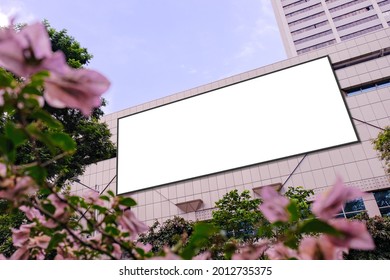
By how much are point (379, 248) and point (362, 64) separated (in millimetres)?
9166

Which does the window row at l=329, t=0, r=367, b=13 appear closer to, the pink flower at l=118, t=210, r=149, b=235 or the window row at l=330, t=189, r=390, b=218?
the window row at l=330, t=189, r=390, b=218

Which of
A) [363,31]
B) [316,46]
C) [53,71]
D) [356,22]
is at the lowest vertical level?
[53,71]

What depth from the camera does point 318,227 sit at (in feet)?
1.14

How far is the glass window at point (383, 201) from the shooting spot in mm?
10086

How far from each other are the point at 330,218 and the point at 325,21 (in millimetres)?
37054

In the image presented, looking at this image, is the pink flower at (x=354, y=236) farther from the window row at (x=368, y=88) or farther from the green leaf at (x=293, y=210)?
the window row at (x=368, y=88)

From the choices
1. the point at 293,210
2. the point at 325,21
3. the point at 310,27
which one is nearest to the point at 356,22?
the point at 325,21

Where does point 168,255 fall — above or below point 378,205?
below

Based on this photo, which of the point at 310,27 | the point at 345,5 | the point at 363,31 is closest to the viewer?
the point at 363,31

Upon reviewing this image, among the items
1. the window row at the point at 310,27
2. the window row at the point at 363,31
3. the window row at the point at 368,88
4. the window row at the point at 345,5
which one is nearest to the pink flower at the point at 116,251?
the window row at the point at 368,88

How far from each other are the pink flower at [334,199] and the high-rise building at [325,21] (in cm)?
3446

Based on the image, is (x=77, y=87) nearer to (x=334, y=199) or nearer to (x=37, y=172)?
(x=37, y=172)

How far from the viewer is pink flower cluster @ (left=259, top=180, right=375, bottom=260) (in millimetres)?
329
